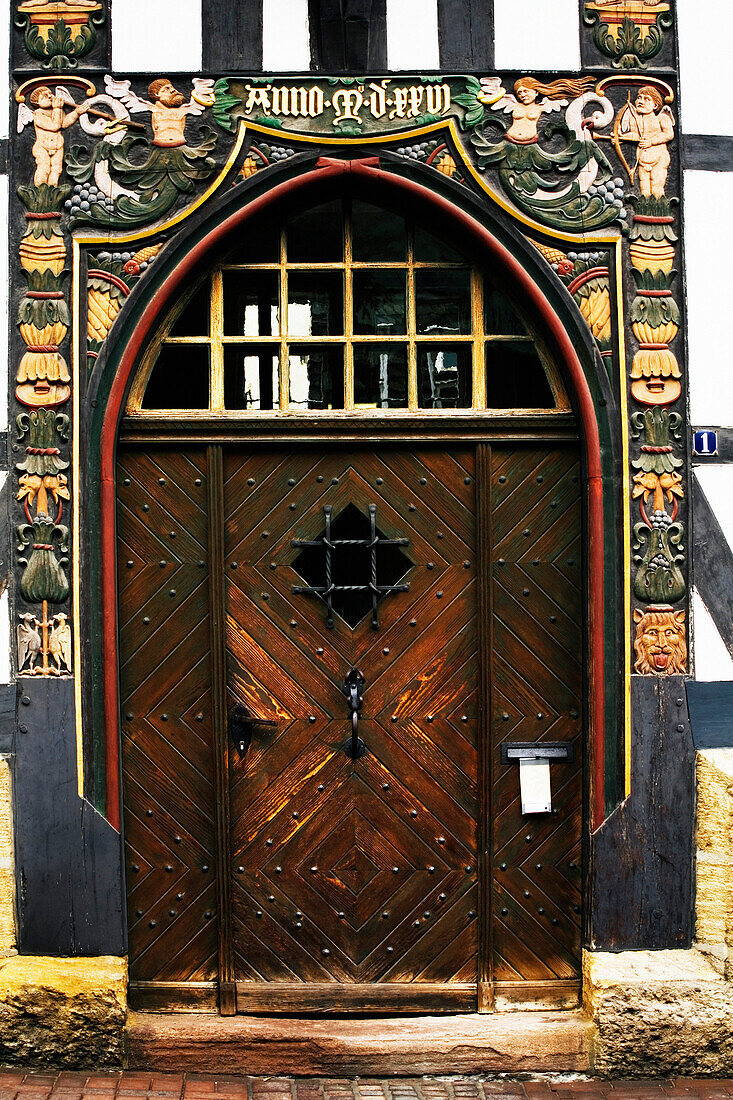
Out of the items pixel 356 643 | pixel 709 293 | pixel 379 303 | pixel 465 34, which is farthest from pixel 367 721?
pixel 465 34

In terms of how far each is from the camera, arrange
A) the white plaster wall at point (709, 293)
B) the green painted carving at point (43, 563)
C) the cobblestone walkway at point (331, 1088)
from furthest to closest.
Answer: the white plaster wall at point (709, 293) → the green painted carving at point (43, 563) → the cobblestone walkway at point (331, 1088)

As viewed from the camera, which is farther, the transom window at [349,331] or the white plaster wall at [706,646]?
the transom window at [349,331]

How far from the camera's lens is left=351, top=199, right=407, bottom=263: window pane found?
4.88 meters

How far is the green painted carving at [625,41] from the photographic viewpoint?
4.73 m

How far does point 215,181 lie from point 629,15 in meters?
1.86

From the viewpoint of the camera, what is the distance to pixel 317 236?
488 centimetres

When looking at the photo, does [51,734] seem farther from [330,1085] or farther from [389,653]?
[330,1085]

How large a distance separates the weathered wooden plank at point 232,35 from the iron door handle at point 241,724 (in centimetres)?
265

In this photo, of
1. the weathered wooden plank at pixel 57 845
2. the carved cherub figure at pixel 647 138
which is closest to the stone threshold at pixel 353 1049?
the weathered wooden plank at pixel 57 845

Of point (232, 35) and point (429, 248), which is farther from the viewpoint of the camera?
point (429, 248)

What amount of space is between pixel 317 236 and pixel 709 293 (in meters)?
1.66

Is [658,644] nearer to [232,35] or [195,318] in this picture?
[195,318]

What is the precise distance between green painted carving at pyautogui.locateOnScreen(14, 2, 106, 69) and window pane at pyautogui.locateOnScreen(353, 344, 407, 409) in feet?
5.40

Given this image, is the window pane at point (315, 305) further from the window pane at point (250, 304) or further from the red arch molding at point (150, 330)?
the red arch molding at point (150, 330)
